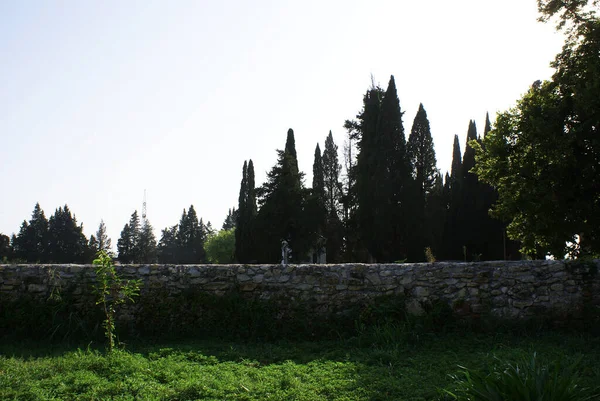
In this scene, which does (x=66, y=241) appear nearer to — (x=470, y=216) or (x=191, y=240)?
(x=191, y=240)

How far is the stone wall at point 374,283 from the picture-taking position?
7.43 metres

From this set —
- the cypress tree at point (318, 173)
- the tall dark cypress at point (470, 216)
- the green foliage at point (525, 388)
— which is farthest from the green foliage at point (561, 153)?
the cypress tree at point (318, 173)

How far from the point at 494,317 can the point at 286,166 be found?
29.8m

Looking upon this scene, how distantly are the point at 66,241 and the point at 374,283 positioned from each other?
2442 inches

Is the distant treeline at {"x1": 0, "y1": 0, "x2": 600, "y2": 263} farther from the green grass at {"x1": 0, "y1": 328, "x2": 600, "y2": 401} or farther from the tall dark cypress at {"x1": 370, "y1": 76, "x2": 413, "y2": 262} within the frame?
the green grass at {"x1": 0, "y1": 328, "x2": 600, "y2": 401}

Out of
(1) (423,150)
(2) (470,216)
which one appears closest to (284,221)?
(1) (423,150)

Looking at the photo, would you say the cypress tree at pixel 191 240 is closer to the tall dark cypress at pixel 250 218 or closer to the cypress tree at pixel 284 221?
the tall dark cypress at pixel 250 218

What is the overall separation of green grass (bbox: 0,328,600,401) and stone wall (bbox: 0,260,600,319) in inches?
29.9

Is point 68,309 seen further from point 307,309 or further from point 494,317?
point 494,317

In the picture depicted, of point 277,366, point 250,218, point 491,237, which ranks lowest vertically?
point 277,366

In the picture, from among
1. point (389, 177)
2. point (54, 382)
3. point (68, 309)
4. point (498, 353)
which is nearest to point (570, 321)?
point (498, 353)

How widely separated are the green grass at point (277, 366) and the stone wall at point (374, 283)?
29.9 inches

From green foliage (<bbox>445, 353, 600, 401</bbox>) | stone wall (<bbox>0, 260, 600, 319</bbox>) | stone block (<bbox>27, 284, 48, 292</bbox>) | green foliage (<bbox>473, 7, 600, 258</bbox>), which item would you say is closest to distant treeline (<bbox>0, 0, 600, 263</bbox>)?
green foliage (<bbox>473, 7, 600, 258</bbox>)

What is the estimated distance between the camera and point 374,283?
7.70 metres
